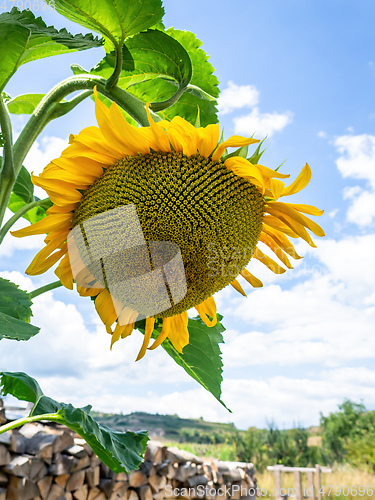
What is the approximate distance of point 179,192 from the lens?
60 centimetres

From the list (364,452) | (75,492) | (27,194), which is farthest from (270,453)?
(27,194)

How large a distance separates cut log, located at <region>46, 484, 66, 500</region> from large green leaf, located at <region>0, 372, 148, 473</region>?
7.03 feet

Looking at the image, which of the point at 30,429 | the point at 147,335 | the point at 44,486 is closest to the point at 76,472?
the point at 44,486

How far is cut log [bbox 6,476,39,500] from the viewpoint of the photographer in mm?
2707

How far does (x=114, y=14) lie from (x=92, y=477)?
3.23 meters

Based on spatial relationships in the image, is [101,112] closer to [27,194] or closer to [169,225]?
[169,225]

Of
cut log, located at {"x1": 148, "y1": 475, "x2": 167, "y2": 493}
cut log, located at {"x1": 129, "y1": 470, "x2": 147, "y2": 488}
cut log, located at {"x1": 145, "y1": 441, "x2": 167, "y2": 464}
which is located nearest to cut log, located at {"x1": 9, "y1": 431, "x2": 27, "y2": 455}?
cut log, located at {"x1": 129, "y1": 470, "x2": 147, "y2": 488}

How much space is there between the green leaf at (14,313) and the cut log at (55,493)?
272 cm

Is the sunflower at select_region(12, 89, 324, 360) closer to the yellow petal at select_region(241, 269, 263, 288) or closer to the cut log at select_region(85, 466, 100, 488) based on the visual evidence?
the yellow petal at select_region(241, 269, 263, 288)

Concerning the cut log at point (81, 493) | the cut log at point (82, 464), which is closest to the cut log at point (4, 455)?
the cut log at point (82, 464)

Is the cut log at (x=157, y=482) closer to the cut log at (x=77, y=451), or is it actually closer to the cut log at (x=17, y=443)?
the cut log at (x=77, y=451)

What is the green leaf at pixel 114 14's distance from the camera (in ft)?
2.22

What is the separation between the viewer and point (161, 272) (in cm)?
62

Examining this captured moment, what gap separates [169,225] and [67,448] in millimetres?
2977
